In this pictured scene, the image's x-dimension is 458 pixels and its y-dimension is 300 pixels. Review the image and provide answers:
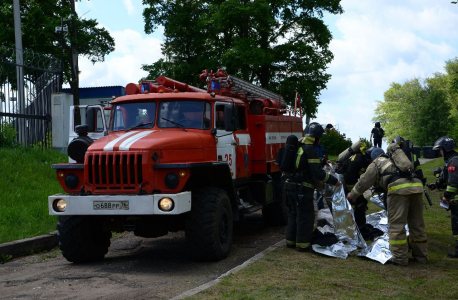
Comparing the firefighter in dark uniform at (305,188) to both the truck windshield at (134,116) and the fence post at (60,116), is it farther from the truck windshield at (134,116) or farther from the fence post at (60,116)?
the fence post at (60,116)

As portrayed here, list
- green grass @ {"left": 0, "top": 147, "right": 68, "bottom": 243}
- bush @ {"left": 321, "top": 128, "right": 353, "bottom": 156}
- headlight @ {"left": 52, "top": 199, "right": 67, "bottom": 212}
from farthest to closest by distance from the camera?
bush @ {"left": 321, "top": 128, "right": 353, "bottom": 156}, green grass @ {"left": 0, "top": 147, "right": 68, "bottom": 243}, headlight @ {"left": 52, "top": 199, "right": 67, "bottom": 212}

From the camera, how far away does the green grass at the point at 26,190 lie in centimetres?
1064

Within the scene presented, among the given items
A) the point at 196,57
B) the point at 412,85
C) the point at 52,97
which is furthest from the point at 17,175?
the point at 412,85

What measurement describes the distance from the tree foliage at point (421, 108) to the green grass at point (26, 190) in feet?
114

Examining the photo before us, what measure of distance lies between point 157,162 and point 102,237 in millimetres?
1730

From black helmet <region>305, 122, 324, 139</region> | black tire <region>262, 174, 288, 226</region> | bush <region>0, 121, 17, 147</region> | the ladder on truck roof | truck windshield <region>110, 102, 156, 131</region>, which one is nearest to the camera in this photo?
truck windshield <region>110, 102, 156, 131</region>

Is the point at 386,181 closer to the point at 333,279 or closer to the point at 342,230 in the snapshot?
the point at 342,230

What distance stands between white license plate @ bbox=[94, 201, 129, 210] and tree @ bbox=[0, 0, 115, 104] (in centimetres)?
2346

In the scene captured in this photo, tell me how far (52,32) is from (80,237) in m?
26.3

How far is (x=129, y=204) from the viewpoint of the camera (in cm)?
782

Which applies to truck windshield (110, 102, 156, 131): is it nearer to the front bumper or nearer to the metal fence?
the front bumper

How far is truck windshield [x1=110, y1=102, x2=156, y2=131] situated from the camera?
9.20m

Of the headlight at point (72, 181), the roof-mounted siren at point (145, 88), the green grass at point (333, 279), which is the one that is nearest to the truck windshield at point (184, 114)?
the roof-mounted siren at point (145, 88)

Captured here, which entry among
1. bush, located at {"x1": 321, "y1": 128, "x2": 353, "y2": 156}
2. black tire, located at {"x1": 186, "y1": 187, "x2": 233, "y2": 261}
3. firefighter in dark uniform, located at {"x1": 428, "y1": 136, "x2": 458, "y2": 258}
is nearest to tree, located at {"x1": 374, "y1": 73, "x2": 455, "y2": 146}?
bush, located at {"x1": 321, "y1": 128, "x2": 353, "y2": 156}
